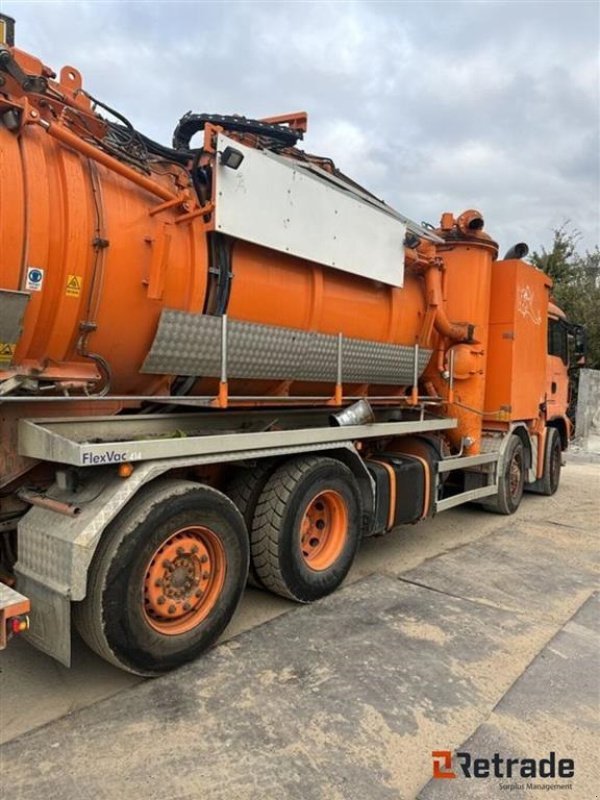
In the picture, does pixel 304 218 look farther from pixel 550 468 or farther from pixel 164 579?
pixel 550 468

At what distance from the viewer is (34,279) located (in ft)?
9.93

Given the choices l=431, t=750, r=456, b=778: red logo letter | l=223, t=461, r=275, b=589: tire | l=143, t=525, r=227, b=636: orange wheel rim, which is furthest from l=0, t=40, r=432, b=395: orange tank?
l=431, t=750, r=456, b=778: red logo letter

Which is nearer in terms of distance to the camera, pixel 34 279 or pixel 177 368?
pixel 34 279

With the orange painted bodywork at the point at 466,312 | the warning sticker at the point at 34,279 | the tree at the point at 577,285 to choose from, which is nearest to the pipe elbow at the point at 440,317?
the orange painted bodywork at the point at 466,312

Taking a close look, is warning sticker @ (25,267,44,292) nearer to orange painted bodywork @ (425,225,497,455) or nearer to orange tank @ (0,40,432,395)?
A: orange tank @ (0,40,432,395)

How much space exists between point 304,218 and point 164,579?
2639 millimetres

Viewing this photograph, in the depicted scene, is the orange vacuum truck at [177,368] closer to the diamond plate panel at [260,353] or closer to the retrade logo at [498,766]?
the diamond plate panel at [260,353]

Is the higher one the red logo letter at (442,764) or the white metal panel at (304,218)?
the white metal panel at (304,218)

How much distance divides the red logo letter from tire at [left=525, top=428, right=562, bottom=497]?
6.80 meters

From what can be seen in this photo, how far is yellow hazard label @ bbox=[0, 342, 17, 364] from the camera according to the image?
2998 mm

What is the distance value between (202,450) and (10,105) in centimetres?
205

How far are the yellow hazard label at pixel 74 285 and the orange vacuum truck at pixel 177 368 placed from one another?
0.04 feet

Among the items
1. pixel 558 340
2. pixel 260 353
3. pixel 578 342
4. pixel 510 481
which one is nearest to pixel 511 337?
pixel 510 481

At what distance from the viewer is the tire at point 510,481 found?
24.2 feet
